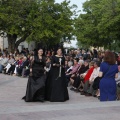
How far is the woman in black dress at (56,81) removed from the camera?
1078 cm

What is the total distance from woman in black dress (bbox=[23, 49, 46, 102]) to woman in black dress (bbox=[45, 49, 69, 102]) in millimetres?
274

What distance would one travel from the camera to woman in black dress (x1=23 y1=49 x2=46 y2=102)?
1054 centimetres

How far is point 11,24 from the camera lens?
1374 inches

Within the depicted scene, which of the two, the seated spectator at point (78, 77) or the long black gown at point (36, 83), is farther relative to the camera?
the seated spectator at point (78, 77)

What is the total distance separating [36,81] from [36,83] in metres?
0.07

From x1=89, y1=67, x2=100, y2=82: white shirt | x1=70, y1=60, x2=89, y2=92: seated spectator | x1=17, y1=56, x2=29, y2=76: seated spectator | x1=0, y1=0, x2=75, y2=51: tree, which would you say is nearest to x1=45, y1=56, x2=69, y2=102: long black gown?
x1=89, y1=67, x2=100, y2=82: white shirt

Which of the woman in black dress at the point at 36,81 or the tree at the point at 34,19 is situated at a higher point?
the tree at the point at 34,19

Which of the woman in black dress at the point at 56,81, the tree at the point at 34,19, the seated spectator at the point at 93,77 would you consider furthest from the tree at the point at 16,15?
the woman in black dress at the point at 56,81

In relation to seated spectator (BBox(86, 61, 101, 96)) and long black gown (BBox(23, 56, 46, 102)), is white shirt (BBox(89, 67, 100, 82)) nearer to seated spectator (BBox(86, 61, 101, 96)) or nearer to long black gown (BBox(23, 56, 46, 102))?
seated spectator (BBox(86, 61, 101, 96))

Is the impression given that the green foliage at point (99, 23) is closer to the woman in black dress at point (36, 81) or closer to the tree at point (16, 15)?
the tree at point (16, 15)

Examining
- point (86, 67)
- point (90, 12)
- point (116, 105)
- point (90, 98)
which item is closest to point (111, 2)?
point (90, 12)

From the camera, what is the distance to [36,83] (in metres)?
10.6

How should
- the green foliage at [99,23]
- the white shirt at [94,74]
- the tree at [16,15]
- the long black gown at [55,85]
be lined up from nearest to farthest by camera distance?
the long black gown at [55,85]
the white shirt at [94,74]
the tree at [16,15]
the green foliage at [99,23]

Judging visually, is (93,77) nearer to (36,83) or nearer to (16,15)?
(36,83)
